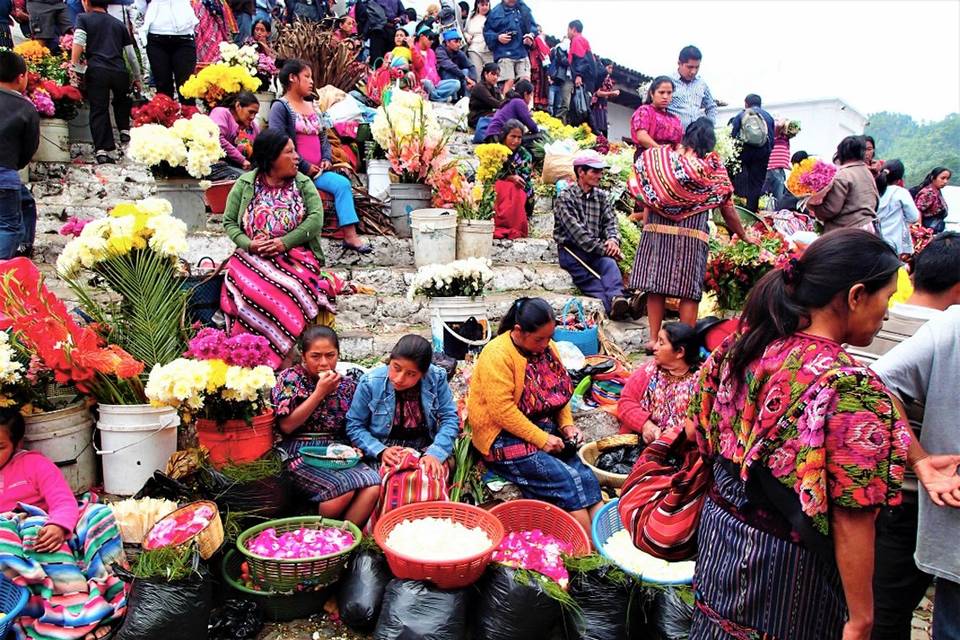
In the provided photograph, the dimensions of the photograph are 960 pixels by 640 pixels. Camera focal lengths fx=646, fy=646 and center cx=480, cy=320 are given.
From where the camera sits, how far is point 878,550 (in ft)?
7.33

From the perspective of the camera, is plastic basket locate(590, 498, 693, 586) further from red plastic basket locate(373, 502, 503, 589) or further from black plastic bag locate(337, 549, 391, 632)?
black plastic bag locate(337, 549, 391, 632)

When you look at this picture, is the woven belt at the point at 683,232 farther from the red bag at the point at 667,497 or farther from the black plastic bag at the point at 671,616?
the red bag at the point at 667,497

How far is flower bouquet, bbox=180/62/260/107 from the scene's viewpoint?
6527 mm

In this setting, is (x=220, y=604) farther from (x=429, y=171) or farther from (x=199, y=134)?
(x=429, y=171)

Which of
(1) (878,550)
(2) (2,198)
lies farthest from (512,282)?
(1) (878,550)

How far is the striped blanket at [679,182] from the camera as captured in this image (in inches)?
194

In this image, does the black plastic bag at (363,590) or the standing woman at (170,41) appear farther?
the standing woman at (170,41)

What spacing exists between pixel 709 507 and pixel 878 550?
991mm

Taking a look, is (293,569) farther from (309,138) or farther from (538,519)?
(309,138)

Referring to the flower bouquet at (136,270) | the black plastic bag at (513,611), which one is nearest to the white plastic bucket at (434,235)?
the flower bouquet at (136,270)

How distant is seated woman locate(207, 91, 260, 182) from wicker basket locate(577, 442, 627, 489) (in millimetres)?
4118

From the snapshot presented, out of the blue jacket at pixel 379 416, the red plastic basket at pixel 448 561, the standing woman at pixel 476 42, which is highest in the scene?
the standing woman at pixel 476 42

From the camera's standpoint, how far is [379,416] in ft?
11.8

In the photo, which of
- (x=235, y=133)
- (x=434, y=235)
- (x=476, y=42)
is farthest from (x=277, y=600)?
(x=476, y=42)
